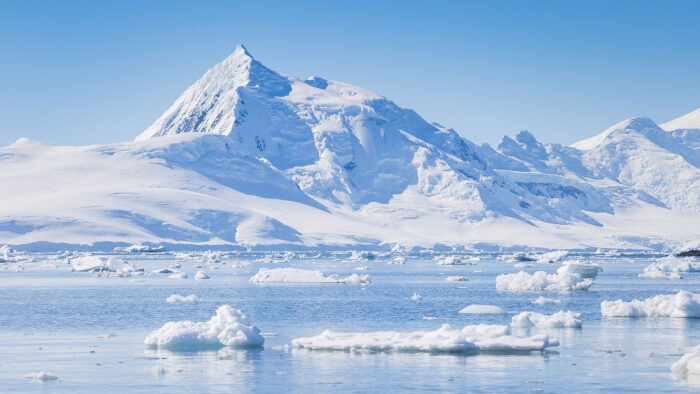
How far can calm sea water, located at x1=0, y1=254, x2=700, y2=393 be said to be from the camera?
30.4 m

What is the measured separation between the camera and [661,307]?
51.0m

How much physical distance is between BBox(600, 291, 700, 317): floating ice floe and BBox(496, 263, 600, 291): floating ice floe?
23.0 meters

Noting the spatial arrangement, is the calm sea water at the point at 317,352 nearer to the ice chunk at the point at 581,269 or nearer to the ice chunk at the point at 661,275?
the ice chunk at the point at 581,269

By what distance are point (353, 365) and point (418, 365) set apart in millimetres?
2074

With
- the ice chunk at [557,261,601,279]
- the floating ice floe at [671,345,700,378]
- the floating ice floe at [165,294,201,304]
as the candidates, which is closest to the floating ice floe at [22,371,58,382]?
the floating ice floe at [671,345,700,378]

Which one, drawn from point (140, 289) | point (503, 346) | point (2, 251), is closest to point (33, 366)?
point (503, 346)

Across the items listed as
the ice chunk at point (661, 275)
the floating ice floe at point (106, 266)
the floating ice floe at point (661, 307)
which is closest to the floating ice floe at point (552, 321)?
the floating ice floe at point (661, 307)

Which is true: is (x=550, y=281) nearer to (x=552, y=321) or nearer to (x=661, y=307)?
(x=661, y=307)

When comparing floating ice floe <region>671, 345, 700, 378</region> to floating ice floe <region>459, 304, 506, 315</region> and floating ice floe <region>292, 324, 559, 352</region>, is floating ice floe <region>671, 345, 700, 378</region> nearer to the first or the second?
floating ice floe <region>292, 324, 559, 352</region>

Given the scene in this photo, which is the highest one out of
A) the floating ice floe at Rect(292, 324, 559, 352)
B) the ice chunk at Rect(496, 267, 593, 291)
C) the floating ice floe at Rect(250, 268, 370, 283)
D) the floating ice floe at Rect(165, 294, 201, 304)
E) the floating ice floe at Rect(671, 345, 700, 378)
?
the floating ice floe at Rect(250, 268, 370, 283)

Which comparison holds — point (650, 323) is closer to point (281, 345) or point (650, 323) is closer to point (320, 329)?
point (320, 329)

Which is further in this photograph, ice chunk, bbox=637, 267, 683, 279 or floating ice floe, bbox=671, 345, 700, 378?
ice chunk, bbox=637, 267, 683, 279

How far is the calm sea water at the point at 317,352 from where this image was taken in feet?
99.8

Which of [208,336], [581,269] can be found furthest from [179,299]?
[581,269]
